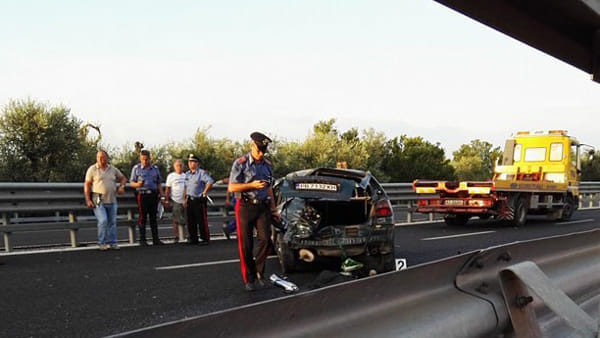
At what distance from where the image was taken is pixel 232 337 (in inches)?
57.1

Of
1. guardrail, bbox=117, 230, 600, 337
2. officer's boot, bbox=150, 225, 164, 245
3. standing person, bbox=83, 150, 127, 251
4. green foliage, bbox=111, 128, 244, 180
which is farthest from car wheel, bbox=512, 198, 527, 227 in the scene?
green foliage, bbox=111, 128, 244, 180

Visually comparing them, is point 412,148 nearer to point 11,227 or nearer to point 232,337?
point 11,227

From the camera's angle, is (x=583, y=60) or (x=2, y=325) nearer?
(x=583, y=60)

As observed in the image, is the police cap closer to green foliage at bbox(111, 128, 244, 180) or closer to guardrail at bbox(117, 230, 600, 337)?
guardrail at bbox(117, 230, 600, 337)

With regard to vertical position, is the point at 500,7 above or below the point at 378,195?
above

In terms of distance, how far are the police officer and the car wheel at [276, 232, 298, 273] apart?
0.79m

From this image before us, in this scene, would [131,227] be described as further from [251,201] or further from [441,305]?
[441,305]

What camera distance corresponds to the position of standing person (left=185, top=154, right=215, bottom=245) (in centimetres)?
1104

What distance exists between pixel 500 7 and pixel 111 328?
4.02m

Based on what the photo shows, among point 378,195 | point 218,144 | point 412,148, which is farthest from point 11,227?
point 412,148

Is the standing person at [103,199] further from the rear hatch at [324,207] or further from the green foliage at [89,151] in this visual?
the green foliage at [89,151]

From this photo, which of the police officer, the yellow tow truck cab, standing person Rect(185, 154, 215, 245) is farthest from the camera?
the yellow tow truck cab

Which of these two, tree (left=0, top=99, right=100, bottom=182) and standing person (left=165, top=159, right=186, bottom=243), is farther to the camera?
tree (left=0, top=99, right=100, bottom=182)

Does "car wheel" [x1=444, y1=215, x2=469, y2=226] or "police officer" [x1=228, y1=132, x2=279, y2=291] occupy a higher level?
"police officer" [x1=228, y1=132, x2=279, y2=291]
